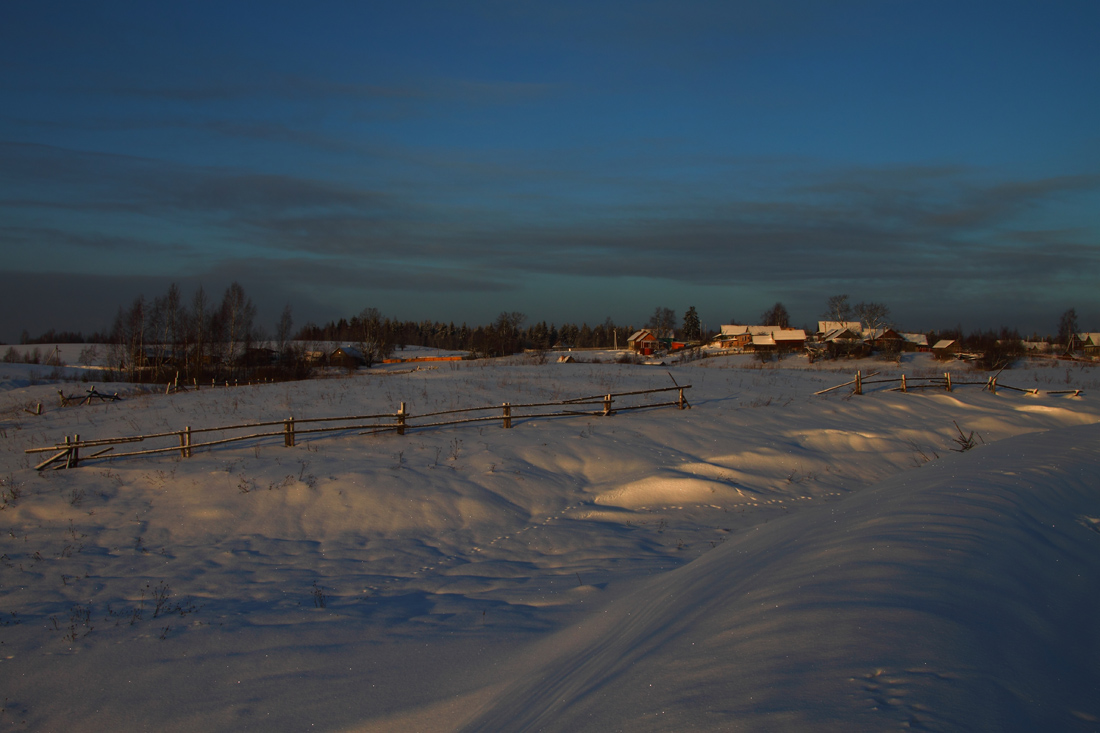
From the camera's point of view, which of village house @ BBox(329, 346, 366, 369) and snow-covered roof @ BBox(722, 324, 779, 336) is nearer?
village house @ BBox(329, 346, 366, 369)

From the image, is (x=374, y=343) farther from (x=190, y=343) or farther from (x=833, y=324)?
(x=833, y=324)

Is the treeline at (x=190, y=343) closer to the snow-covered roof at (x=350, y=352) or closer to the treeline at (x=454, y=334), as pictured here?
the snow-covered roof at (x=350, y=352)

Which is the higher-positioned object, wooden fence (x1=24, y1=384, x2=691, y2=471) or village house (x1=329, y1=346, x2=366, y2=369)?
village house (x1=329, y1=346, x2=366, y2=369)

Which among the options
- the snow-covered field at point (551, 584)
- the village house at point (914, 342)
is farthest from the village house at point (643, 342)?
the snow-covered field at point (551, 584)

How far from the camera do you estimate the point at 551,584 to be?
9430 mm

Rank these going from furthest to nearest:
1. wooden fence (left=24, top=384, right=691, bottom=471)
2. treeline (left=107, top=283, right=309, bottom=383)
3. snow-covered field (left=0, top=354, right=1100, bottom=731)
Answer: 1. treeline (left=107, top=283, right=309, bottom=383)
2. wooden fence (left=24, top=384, right=691, bottom=471)
3. snow-covered field (left=0, top=354, right=1100, bottom=731)

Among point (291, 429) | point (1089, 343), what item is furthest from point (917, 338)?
point (291, 429)

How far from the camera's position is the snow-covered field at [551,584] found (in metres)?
4.05

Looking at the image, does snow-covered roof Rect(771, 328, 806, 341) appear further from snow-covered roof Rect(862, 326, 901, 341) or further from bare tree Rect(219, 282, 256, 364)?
bare tree Rect(219, 282, 256, 364)

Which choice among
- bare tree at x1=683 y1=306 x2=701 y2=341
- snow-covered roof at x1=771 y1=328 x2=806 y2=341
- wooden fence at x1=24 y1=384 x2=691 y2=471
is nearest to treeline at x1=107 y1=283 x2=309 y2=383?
wooden fence at x1=24 y1=384 x2=691 y2=471

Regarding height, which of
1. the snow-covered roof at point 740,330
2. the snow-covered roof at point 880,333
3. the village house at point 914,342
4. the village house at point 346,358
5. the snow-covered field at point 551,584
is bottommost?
the snow-covered field at point 551,584

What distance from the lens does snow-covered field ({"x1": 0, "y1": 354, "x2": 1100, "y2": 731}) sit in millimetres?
4047

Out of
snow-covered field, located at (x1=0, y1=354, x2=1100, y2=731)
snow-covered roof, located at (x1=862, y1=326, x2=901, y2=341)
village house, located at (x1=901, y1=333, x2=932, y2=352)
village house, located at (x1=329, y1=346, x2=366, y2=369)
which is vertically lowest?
snow-covered field, located at (x1=0, y1=354, x2=1100, y2=731)

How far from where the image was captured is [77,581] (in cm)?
916
